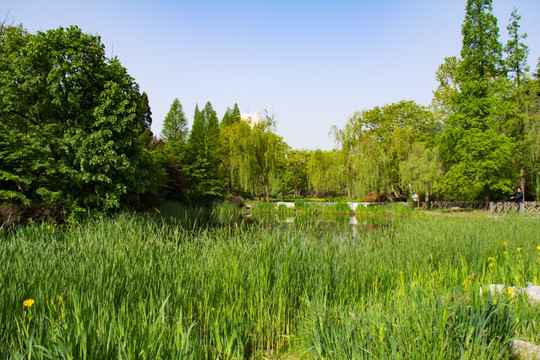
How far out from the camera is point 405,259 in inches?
186

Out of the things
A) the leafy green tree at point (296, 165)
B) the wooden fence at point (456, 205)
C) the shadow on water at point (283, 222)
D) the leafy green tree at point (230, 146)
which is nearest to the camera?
the shadow on water at point (283, 222)

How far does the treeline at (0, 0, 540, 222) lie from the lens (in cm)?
858

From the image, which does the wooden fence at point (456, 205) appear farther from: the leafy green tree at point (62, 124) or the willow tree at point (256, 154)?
the leafy green tree at point (62, 124)

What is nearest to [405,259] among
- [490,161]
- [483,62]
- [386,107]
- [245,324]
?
[245,324]

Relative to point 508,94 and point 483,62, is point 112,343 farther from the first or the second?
point 508,94

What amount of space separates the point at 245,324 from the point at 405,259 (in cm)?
287

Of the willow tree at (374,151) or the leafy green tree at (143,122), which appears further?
the willow tree at (374,151)

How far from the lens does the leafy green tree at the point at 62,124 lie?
836 centimetres

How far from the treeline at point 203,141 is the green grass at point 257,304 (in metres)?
4.81

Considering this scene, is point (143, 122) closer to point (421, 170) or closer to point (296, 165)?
point (421, 170)

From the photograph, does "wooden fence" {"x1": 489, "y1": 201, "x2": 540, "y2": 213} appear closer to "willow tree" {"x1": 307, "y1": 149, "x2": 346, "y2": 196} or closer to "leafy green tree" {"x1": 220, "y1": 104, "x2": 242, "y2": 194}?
"willow tree" {"x1": 307, "y1": 149, "x2": 346, "y2": 196}

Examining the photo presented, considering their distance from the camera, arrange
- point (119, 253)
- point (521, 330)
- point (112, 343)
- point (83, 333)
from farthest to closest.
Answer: point (119, 253)
point (521, 330)
point (112, 343)
point (83, 333)

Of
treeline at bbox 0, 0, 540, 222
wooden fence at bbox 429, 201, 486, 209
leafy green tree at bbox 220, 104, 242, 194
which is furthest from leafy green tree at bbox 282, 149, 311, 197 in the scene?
wooden fence at bbox 429, 201, 486, 209

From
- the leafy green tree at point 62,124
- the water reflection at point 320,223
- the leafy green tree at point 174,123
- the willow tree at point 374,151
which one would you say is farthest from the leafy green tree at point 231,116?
the leafy green tree at point 62,124
